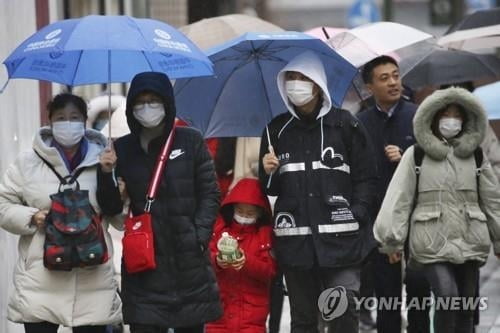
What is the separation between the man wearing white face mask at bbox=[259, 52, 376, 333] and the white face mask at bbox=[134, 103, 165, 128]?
2.61 ft

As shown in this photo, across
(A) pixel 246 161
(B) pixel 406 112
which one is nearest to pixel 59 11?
(A) pixel 246 161

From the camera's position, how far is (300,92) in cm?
789

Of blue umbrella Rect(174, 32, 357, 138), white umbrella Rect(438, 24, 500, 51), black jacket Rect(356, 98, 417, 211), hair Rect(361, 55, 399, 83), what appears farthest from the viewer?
white umbrella Rect(438, 24, 500, 51)

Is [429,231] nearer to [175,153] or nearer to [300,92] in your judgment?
[300,92]

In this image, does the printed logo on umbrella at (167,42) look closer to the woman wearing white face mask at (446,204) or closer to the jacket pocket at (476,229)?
the woman wearing white face mask at (446,204)

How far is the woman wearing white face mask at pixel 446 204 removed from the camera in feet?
26.3

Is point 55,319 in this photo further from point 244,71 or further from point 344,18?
point 344,18

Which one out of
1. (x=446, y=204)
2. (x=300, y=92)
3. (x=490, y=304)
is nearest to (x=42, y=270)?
(x=300, y=92)

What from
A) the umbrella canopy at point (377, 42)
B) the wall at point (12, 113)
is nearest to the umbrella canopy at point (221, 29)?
the umbrella canopy at point (377, 42)

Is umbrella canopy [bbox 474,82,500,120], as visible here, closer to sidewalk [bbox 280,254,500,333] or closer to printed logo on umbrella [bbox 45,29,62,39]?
sidewalk [bbox 280,254,500,333]

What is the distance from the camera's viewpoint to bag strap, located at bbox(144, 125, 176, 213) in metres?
7.35

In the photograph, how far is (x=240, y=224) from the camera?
8.18 m

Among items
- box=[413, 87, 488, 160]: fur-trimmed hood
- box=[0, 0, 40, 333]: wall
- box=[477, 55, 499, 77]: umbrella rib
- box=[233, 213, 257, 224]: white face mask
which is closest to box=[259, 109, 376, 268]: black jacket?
box=[233, 213, 257, 224]: white face mask

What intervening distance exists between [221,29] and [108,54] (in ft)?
7.51
